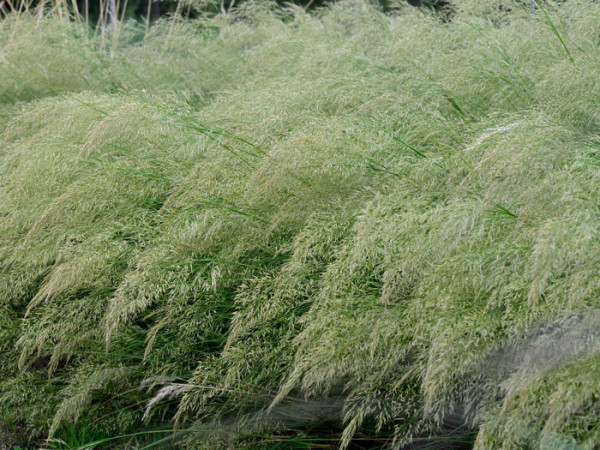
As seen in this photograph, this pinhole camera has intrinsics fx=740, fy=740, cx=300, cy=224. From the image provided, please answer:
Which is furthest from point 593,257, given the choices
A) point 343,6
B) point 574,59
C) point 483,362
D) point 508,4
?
point 343,6

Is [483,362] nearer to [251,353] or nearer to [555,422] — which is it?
[555,422]

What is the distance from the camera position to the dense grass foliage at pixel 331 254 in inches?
55.0

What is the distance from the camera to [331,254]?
1846 millimetres

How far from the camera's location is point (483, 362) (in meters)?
1.39

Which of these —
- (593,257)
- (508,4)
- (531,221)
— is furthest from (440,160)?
(508,4)

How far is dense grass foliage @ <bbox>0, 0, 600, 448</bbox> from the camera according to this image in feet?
4.58

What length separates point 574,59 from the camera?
6.88ft

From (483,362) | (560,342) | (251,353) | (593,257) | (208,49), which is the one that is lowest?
(208,49)

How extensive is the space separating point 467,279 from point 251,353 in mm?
580

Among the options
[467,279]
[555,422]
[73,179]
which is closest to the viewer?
[555,422]

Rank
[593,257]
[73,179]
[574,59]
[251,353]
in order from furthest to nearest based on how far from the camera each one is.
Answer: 1. [73,179]
2. [574,59]
3. [251,353]
4. [593,257]

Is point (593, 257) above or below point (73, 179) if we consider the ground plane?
above

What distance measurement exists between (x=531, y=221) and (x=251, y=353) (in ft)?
2.36

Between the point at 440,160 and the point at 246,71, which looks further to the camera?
the point at 246,71
